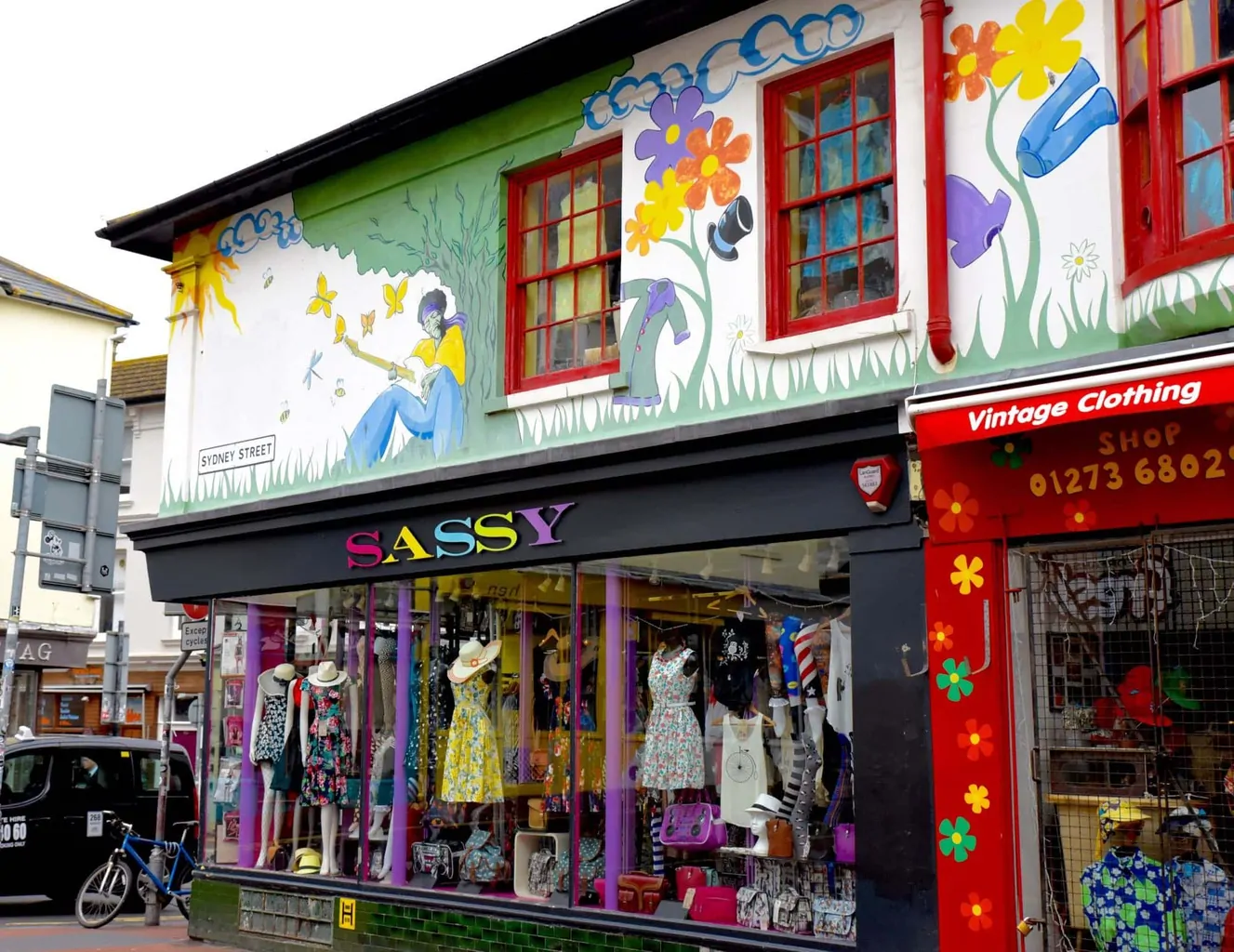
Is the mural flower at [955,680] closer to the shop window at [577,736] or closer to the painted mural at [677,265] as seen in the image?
the shop window at [577,736]

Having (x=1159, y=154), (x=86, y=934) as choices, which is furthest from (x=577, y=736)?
(x=86, y=934)

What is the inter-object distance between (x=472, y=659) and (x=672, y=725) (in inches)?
87.5

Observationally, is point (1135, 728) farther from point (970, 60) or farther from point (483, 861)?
point (483, 861)

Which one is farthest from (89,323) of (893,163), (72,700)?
(893,163)

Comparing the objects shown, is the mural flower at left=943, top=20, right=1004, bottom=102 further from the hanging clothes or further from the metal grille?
the hanging clothes

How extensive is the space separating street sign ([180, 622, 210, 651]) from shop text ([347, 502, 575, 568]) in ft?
10.7

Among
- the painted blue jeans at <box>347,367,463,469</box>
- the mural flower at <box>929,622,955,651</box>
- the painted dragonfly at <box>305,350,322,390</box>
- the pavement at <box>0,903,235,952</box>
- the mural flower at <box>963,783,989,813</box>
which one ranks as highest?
the painted dragonfly at <box>305,350,322,390</box>

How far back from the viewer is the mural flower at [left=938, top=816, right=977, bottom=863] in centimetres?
784

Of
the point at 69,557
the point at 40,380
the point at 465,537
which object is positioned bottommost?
the point at 69,557

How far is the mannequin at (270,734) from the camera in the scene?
42.5ft

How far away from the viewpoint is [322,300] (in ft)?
41.8

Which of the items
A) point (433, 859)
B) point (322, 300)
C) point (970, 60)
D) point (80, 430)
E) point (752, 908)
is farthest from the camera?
point (322, 300)

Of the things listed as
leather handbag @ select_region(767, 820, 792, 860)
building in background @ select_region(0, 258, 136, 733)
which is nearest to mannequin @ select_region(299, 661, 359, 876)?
leather handbag @ select_region(767, 820, 792, 860)

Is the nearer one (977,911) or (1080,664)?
(977,911)
